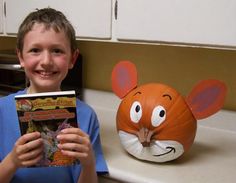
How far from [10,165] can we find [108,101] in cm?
85

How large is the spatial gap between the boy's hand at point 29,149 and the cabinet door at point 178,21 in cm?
53

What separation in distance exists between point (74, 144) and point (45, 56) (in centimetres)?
24

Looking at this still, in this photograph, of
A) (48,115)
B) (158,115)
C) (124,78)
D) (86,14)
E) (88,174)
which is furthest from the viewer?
(86,14)

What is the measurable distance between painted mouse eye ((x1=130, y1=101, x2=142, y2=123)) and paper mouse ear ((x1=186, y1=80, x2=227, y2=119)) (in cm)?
15

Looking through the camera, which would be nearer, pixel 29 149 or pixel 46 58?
pixel 29 149

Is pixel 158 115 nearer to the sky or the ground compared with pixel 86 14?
nearer to the ground

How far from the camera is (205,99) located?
97cm

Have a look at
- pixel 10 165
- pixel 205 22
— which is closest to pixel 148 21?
pixel 205 22

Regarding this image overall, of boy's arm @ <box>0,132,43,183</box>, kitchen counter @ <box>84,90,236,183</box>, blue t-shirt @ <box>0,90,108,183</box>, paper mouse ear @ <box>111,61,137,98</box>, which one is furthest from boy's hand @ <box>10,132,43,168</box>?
paper mouse ear @ <box>111,61,137,98</box>

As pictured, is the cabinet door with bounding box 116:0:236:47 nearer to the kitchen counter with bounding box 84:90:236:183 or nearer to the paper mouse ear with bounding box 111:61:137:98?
the paper mouse ear with bounding box 111:61:137:98

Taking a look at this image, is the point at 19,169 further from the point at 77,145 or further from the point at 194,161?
the point at 194,161

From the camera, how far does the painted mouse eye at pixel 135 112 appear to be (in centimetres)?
95

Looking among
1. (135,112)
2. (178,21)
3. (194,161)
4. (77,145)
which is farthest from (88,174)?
(178,21)

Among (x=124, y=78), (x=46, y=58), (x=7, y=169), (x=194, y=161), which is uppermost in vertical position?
(x=46, y=58)
